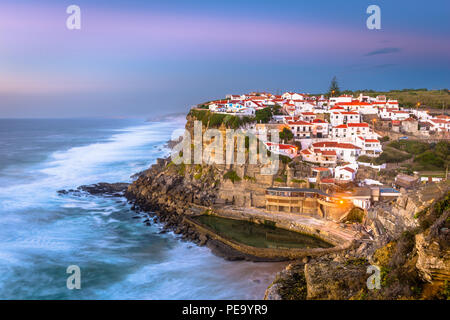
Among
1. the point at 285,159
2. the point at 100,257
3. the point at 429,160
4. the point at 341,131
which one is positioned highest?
the point at 341,131

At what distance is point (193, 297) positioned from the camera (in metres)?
14.7

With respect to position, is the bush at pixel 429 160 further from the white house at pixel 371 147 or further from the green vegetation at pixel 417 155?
the white house at pixel 371 147

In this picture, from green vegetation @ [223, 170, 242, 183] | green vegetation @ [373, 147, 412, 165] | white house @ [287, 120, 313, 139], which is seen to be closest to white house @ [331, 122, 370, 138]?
white house @ [287, 120, 313, 139]

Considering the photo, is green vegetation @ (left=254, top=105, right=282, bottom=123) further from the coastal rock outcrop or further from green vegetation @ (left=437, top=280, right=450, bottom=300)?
green vegetation @ (left=437, top=280, right=450, bottom=300)

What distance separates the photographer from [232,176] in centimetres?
2778

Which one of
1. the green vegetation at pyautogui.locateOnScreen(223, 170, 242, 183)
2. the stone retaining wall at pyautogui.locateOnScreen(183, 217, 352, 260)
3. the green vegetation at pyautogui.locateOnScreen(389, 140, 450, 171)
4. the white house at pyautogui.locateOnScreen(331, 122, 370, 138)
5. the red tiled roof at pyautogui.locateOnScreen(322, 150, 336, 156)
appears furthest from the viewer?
the white house at pyautogui.locateOnScreen(331, 122, 370, 138)

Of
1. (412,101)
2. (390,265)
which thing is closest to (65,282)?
(390,265)

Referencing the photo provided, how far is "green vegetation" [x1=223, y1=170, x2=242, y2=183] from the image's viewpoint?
89.8 feet

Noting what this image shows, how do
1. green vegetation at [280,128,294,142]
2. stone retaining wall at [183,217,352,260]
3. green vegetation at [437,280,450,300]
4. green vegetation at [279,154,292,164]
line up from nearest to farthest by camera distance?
green vegetation at [437,280,450,300], stone retaining wall at [183,217,352,260], green vegetation at [279,154,292,164], green vegetation at [280,128,294,142]

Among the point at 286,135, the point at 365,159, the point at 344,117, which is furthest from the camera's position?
the point at 344,117

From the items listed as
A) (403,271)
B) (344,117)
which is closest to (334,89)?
(344,117)

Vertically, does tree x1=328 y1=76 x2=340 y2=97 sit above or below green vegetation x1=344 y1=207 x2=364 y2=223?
above

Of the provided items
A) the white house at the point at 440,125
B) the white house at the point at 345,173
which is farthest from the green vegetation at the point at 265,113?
the white house at the point at 440,125

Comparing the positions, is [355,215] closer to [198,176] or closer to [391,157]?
[391,157]
